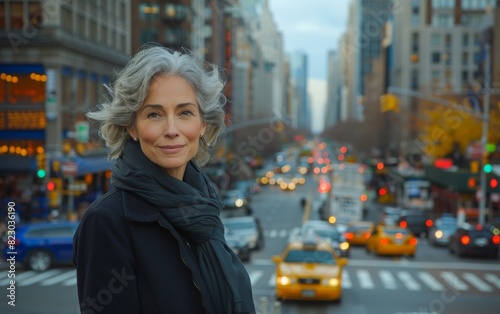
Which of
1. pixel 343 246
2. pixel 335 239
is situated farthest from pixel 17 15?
pixel 343 246

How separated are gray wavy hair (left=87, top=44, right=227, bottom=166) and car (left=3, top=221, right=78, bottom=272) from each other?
18.9 meters

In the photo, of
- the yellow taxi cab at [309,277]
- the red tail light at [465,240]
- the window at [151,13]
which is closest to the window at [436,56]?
the window at [151,13]

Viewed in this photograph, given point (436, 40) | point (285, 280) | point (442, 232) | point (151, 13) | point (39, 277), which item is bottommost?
point (442, 232)

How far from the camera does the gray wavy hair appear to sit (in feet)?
10.6

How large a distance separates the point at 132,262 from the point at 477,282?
21.6m

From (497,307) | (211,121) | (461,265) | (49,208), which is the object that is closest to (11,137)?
(49,208)

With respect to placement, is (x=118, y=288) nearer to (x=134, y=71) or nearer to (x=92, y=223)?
(x=92, y=223)

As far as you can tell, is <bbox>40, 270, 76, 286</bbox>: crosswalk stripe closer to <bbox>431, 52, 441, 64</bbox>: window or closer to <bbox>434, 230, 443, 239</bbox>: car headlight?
<bbox>434, 230, 443, 239</bbox>: car headlight

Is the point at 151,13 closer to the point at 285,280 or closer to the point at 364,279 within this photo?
the point at 364,279

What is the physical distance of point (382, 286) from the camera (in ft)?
71.3

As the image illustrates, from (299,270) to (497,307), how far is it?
14.0 ft

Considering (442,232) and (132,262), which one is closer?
(132,262)

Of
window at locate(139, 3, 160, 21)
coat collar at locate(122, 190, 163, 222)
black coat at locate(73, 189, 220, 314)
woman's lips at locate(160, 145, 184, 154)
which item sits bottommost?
black coat at locate(73, 189, 220, 314)

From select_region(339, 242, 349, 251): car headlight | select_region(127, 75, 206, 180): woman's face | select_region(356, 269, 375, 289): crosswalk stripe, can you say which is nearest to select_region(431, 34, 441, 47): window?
select_region(339, 242, 349, 251): car headlight
